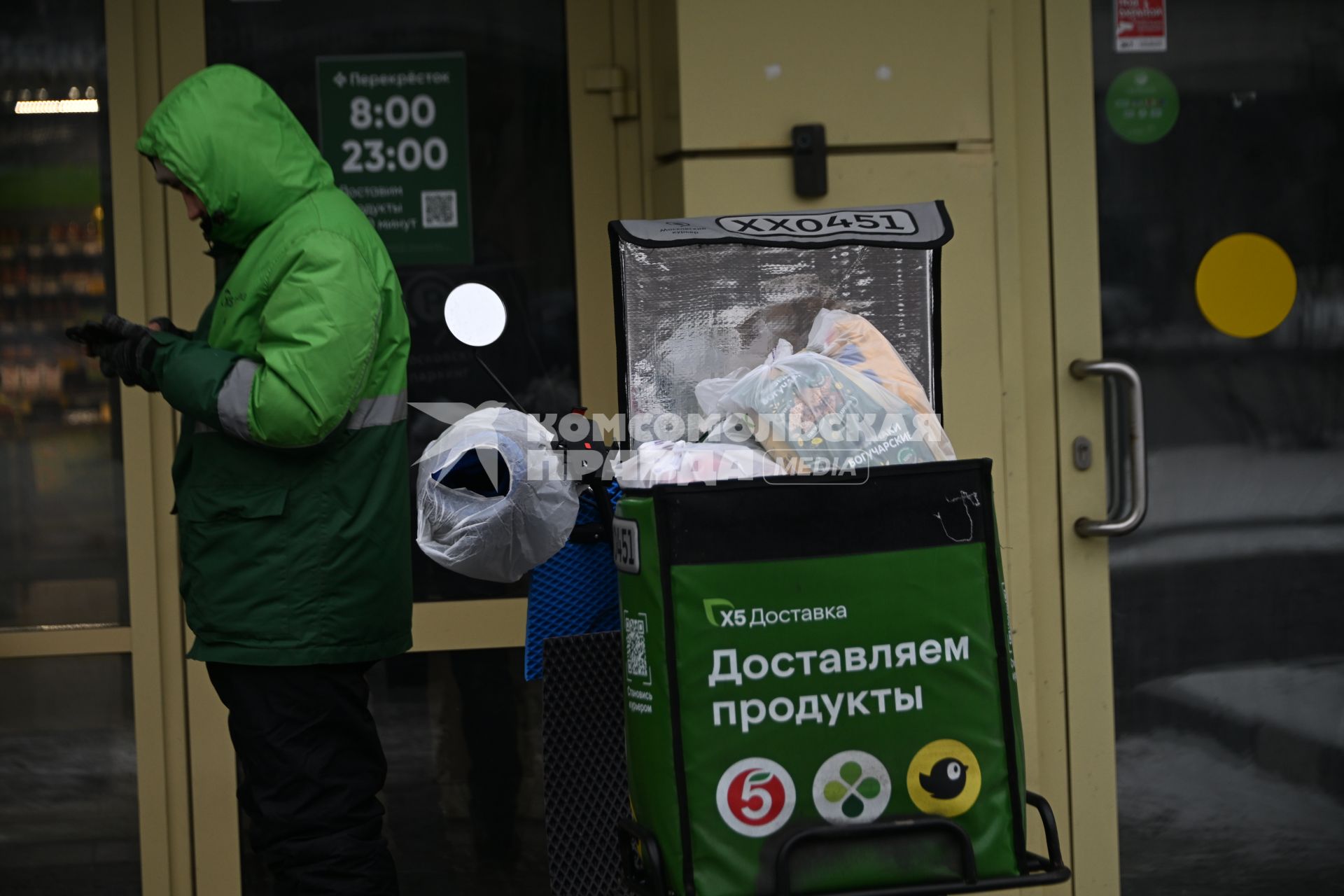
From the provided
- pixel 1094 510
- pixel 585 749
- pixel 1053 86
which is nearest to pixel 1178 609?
pixel 1094 510

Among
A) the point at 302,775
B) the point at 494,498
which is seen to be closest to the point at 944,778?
the point at 494,498

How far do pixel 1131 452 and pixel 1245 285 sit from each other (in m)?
0.55

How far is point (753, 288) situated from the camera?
6.76 feet

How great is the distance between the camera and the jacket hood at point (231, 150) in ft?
8.06

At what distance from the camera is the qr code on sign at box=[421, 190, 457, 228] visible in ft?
11.5

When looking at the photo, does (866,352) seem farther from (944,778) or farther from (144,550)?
(144,550)

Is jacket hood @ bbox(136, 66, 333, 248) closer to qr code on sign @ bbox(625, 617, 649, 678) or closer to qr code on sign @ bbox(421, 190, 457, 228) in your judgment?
qr code on sign @ bbox(421, 190, 457, 228)

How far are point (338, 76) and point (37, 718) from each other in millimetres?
1740

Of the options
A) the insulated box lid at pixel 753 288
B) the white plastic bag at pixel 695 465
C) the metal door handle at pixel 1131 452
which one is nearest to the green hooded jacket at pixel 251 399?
the insulated box lid at pixel 753 288

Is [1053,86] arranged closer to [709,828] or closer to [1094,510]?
[1094,510]

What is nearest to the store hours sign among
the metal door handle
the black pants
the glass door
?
the glass door

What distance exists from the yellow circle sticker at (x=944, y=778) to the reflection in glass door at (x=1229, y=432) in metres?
2.03

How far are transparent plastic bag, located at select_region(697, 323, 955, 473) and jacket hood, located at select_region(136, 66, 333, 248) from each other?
108 centimetres

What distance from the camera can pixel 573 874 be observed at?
6.53 ft
